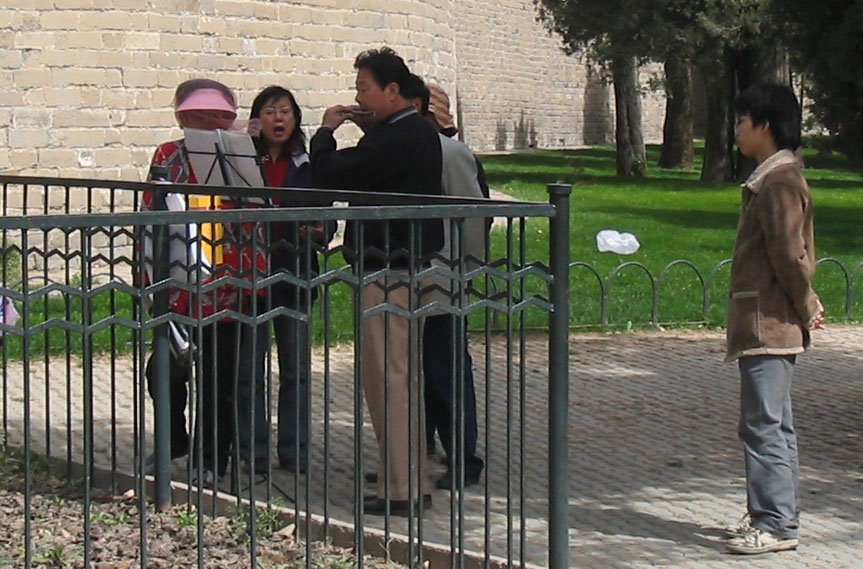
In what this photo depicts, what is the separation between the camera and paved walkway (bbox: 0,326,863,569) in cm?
576

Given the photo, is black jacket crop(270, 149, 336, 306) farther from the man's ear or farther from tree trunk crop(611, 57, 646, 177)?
tree trunk crop(611, 57, 646, 177)

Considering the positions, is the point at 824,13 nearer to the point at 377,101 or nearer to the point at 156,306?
the point at 377,101

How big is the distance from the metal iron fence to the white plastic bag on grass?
8.08 m

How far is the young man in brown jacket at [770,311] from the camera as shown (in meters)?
5.66

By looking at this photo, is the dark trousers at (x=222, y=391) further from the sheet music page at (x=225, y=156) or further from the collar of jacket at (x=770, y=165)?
the collar of jacket at (x=770, y=165)

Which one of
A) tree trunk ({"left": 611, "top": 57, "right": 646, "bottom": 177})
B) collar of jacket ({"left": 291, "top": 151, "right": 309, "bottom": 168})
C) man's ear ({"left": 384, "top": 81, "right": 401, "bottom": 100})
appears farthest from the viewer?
tree trunk ({"left": 611, "top": 57, "right": 646, "bottom": 177})

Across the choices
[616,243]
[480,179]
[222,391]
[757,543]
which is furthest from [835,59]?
[757,543]

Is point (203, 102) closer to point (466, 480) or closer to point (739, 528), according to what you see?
point (466, 480)

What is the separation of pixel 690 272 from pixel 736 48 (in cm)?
1488

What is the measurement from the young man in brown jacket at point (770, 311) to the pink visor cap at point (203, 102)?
82.0 inches

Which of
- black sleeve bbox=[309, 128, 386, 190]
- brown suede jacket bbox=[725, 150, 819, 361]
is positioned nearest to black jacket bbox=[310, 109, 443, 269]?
black sleeve bbox=[309, 128, 386, 190]

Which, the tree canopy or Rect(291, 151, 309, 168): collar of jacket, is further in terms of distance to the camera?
the tree canopy

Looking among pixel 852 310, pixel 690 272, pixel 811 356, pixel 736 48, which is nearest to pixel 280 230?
pixel 811 356

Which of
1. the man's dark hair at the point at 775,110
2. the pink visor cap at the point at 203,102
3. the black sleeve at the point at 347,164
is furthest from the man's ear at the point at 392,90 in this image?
the man's dark hair at the point at 775,110
